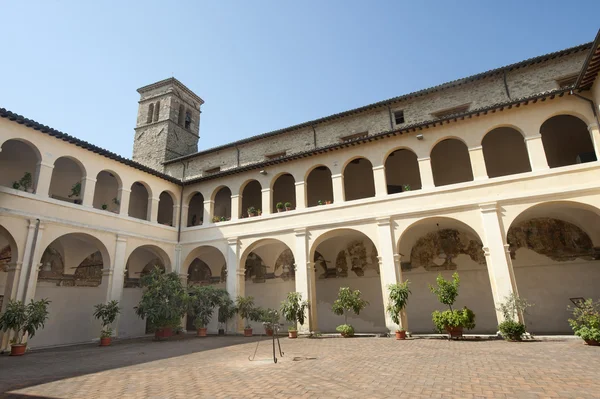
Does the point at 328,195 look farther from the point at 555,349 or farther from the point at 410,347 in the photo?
the point at 555,349

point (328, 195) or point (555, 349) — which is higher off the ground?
point (328, 195)

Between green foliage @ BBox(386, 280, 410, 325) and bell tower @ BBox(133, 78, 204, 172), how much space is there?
17.6m

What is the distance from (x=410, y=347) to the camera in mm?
9469

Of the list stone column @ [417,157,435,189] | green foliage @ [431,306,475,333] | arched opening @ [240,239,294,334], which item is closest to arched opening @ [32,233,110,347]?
arched opening @ [240,239,294,334]

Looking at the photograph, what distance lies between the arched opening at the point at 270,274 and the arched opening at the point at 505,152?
1020 centimetres

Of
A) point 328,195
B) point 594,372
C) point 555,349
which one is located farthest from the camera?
point 328,195

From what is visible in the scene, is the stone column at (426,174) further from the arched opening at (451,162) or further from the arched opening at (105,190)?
the arched opening at (105,190)

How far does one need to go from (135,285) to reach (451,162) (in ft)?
55.3

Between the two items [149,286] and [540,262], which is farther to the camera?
[149,286]

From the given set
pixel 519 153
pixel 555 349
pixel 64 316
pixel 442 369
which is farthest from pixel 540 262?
pixel 64 316

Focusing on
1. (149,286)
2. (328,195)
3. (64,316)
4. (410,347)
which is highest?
(328,195)

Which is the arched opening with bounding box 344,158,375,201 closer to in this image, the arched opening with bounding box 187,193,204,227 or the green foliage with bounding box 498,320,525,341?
the green foliage with bounding box 498,320,525,341

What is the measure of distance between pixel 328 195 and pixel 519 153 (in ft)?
28.4

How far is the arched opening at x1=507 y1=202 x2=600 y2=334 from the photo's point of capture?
41.6ft
